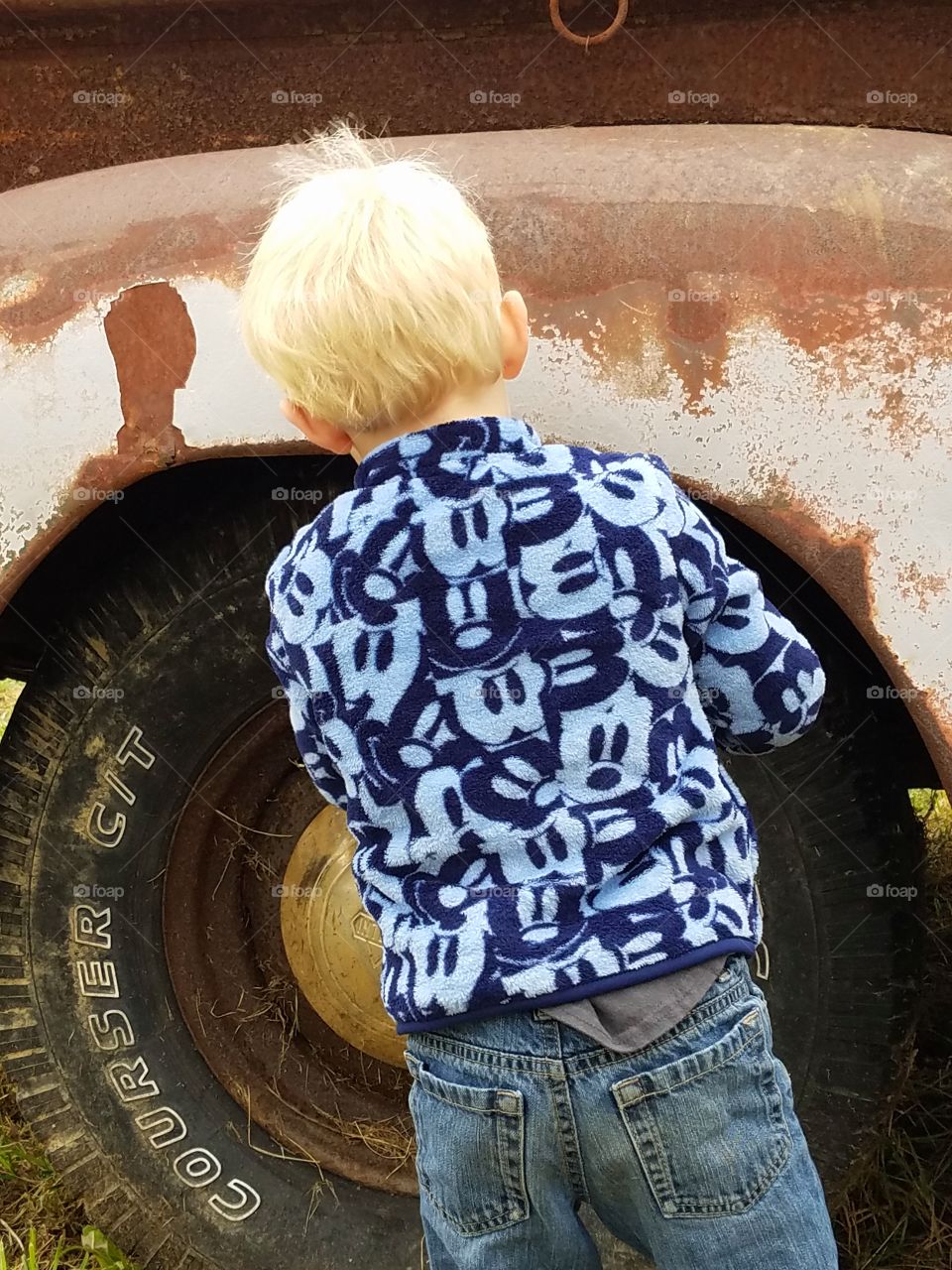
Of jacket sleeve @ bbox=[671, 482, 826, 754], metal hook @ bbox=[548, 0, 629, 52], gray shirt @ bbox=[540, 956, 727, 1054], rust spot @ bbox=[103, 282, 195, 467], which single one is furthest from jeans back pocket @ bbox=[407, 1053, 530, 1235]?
metal hook @ bbox=[548, 0, 629, 52]

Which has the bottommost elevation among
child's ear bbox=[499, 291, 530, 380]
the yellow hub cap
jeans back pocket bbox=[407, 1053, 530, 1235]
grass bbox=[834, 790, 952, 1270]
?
grass bbox=[834, 790, 952, 1270]

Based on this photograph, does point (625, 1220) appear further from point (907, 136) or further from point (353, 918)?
point (907, 136)

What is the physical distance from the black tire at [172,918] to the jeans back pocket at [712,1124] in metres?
0.57

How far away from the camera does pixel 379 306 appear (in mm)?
996

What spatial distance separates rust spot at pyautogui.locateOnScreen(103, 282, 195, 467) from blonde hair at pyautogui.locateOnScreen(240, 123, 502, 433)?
13.5 inches

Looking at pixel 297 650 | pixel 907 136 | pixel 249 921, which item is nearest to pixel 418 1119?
pixel 297 650

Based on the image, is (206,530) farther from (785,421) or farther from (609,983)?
(609,983)

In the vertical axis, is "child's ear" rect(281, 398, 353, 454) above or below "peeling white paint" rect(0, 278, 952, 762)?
above

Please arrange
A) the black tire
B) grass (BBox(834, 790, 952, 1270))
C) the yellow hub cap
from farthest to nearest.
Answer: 1. grass (BBox(834, 790, 952, 1270))
2. the yellow hub cap
3. the black tire

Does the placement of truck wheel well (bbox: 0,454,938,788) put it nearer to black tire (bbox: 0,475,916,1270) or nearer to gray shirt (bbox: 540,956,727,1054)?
black tire (bbox: 0,475,916,1270)

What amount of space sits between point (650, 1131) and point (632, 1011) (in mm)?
113

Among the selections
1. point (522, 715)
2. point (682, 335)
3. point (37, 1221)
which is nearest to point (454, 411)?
point (522, 715)

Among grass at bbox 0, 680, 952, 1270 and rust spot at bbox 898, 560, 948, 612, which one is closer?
rust spot at bbox 898, 560, 948, 612

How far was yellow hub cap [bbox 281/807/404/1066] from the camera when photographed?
5.78ft
